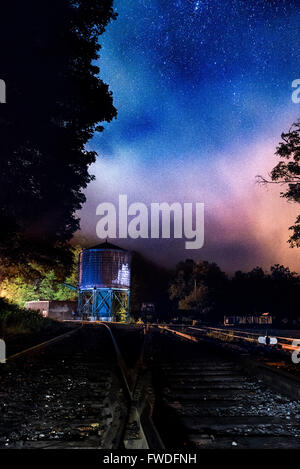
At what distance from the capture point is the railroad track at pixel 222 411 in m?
2.76

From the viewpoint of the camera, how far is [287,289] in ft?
191

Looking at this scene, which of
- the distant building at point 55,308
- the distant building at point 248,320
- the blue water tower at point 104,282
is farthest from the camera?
the distant building at point 248,320

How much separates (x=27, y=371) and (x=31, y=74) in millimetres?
12279

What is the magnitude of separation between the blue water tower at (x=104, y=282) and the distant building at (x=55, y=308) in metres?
1.54

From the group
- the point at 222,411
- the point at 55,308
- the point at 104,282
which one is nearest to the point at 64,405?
the point at 222,411

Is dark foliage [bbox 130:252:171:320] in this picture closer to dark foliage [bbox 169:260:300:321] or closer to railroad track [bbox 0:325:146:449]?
dark foliage [bbox 169:260:300:321]

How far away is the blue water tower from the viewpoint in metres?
42.2

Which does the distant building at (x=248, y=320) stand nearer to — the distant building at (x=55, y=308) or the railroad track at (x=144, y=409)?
the distant building at (x=55, y=308)

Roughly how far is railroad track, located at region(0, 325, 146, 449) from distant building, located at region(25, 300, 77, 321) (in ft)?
118

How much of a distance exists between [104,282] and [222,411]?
1553 inches

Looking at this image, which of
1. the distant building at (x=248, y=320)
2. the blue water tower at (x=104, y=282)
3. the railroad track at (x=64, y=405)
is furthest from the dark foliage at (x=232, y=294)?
the railroad track at (x=64, y=405)

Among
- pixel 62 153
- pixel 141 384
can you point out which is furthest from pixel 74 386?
pixel 62 153

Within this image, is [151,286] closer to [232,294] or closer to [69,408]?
[232,294]
